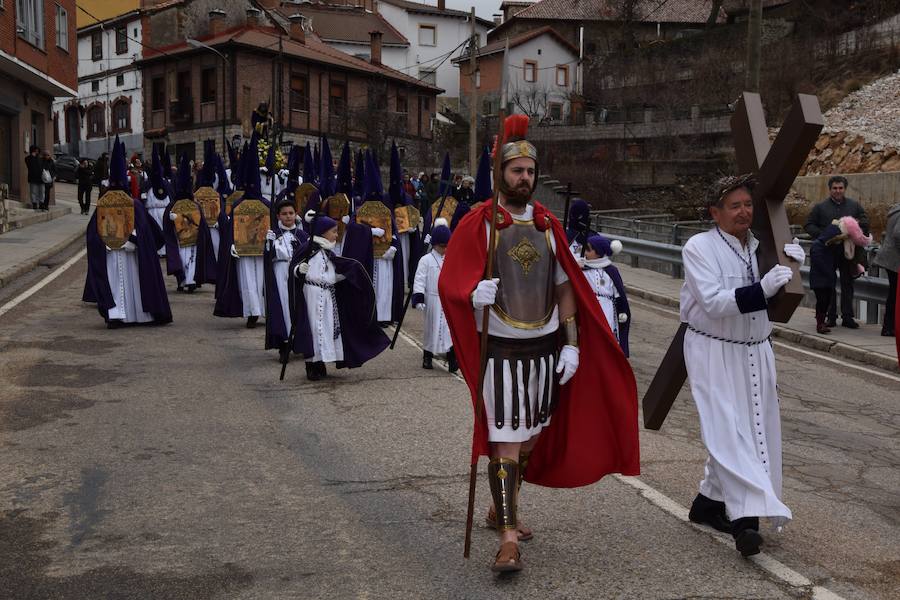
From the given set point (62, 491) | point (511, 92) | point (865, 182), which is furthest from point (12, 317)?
point (511, 92)

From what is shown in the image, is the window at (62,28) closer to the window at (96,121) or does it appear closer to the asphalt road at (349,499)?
the window at (96,121)

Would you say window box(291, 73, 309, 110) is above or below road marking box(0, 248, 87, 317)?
above

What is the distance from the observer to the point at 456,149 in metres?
59.2

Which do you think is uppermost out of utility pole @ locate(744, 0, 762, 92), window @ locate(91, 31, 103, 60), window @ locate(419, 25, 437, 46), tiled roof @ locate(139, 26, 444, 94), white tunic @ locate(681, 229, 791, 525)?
window @ locate(419, 25, 437, 46)

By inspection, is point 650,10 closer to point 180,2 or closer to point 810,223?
point 180,2

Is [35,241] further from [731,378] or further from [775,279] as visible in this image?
[775,279]

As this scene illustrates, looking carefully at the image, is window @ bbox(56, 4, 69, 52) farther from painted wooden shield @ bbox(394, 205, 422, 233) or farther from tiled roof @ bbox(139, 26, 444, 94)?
painted wooden shield @ bbox(394, 205, 422, 233)

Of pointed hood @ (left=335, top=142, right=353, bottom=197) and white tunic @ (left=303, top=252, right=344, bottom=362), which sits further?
pointed hood @ (left=335, top=142, right=353, bottom=197)

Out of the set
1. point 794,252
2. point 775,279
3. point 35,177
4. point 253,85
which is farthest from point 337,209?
point 253,85

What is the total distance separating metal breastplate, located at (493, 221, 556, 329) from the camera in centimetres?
517

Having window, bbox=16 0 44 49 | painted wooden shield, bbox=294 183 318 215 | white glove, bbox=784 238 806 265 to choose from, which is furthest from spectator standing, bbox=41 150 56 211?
white glove, bbox=784 238 806 265

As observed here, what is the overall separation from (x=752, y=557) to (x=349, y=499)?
2247 millimetres

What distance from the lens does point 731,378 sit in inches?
208

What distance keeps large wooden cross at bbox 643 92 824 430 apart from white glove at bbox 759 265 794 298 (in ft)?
0.19
